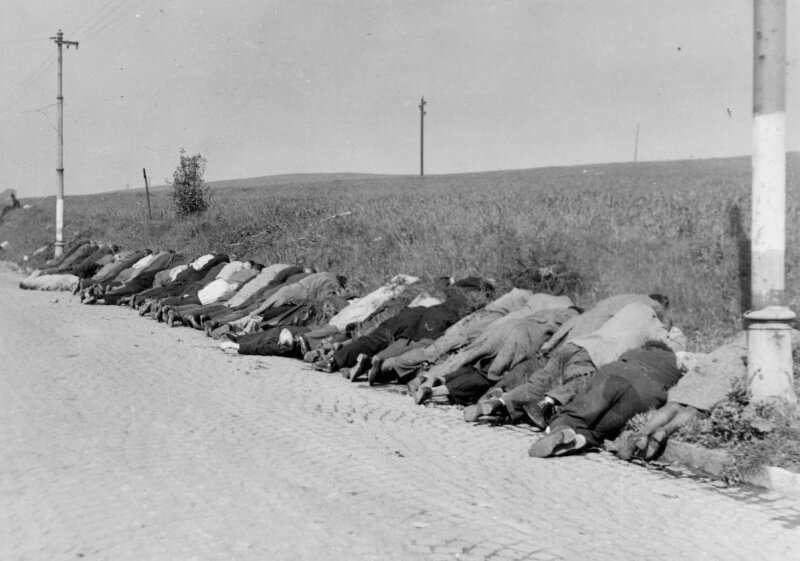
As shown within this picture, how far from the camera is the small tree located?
29.4 meters

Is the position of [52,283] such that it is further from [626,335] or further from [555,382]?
[626,335]

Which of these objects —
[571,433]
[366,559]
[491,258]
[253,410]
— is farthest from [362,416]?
[491,258]

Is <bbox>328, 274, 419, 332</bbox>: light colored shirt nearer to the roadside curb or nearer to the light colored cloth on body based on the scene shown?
the roadside curb

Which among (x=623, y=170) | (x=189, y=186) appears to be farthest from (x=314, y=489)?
(x=623, y=170)

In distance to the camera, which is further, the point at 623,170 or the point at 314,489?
the point at 623,170

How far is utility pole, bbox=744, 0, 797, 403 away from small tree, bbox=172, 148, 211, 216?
25.5 m

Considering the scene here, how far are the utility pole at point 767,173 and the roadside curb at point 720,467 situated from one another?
681mm

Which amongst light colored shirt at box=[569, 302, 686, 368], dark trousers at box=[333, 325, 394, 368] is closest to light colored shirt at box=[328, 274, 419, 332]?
dark trousers at box=[333, 325, 394, 368]

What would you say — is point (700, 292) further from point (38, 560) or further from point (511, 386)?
point (38, 560)

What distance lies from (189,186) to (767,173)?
2607 cm

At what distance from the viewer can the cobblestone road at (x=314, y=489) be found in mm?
4016

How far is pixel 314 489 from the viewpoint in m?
4.87

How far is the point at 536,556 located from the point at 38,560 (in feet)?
8.25

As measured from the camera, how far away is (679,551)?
4102 millimetres
